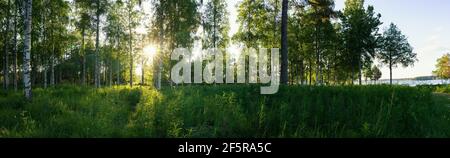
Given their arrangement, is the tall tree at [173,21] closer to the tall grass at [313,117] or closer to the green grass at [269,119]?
the green grass at [269,119]

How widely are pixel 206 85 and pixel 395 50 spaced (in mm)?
36831

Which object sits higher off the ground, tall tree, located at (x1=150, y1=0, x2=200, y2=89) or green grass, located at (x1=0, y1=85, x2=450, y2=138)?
tall tree, located at (x1=150, y1=0, x2=200, y2=89)

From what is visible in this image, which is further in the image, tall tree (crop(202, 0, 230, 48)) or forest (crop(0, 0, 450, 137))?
tall tree (crop(202, 0, 230, 48))

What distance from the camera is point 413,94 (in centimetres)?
784

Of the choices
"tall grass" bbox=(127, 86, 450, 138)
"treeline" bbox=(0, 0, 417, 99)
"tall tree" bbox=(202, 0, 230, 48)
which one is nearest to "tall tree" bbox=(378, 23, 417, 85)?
"treeline" bbox=(0, 0, 417, 99)

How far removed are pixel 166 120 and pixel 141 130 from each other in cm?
55

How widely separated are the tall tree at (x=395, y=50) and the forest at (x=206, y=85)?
0.16 m

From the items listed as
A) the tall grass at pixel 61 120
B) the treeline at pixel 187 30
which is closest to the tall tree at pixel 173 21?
the treeline at pixel 187 30

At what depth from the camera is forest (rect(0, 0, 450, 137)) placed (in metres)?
5.86

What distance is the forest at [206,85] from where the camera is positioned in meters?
5.86

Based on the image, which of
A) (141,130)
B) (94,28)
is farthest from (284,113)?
(94,28)

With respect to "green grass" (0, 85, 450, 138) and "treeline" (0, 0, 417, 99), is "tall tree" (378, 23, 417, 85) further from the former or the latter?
"green grass" (0, 85, 450, 138)

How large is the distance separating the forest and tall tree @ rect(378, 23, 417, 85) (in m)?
0.16
